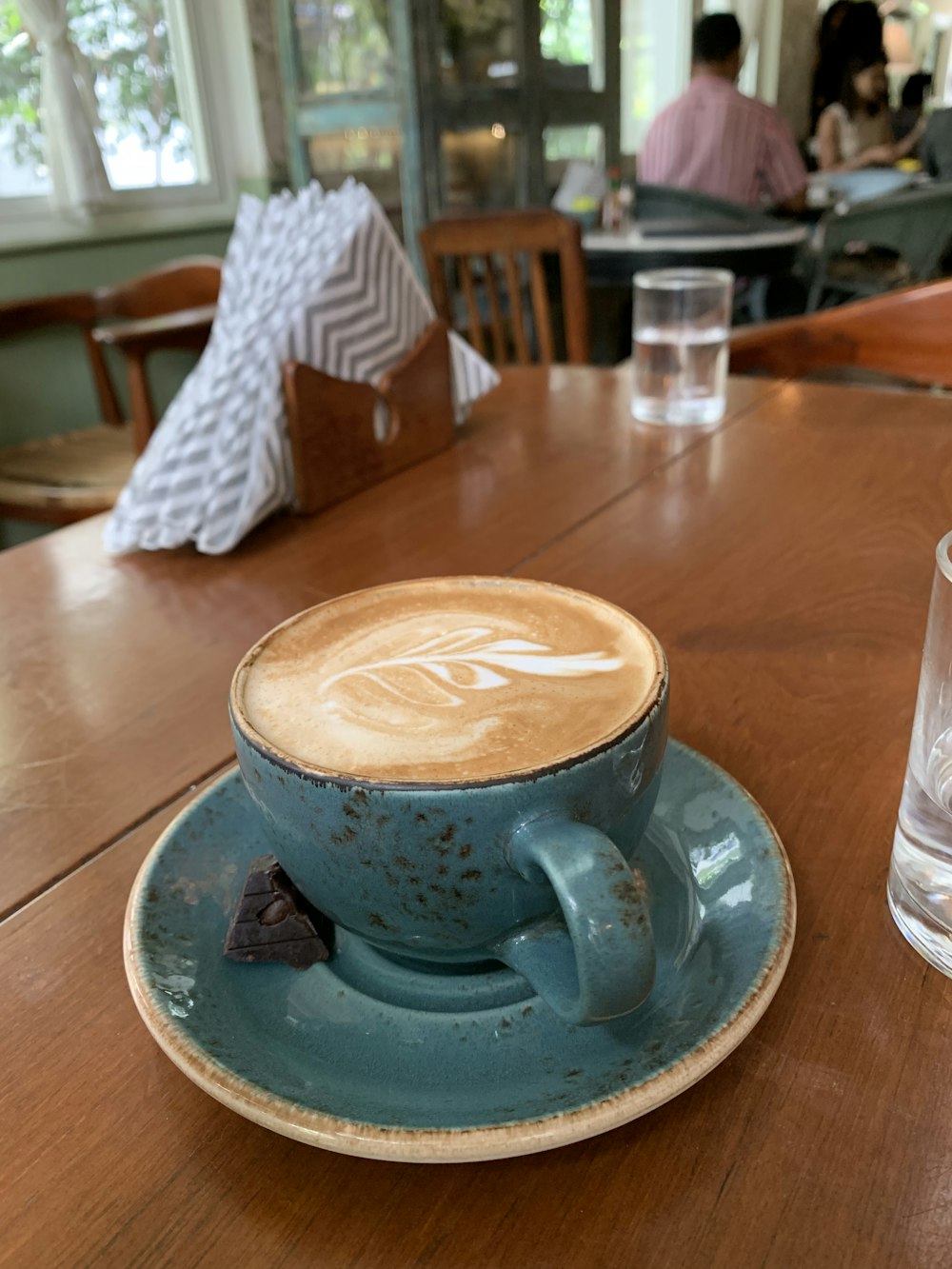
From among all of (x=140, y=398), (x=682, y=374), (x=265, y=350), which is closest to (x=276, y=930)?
(x=265, y=350)

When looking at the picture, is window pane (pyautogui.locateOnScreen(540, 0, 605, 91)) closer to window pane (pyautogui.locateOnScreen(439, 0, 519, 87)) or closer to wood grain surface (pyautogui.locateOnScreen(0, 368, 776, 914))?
window pane (pyautogui.locateOnScreen(439, 0, 519, 87))

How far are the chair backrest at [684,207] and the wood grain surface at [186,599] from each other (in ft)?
6.46

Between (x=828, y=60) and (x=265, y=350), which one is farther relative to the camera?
(x=828, y=60)

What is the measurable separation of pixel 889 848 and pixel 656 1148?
0.17 m

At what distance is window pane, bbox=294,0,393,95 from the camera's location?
2.60 m

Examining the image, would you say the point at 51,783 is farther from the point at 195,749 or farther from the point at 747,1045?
the point at 747,1045

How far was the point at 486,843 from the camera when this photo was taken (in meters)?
0.27

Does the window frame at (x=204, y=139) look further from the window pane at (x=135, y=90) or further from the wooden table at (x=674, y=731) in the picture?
the wooden table at (x=674, y=731)

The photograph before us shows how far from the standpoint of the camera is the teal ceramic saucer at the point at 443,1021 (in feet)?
0.82

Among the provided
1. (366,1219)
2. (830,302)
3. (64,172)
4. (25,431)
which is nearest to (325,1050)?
(366,1219)

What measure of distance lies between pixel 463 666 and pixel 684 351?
2.38 ft

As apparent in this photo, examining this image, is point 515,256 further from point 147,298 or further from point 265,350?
point 265,350

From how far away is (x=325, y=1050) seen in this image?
29cm

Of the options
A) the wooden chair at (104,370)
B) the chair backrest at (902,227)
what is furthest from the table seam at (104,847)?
the chair backrest at (902,227)
